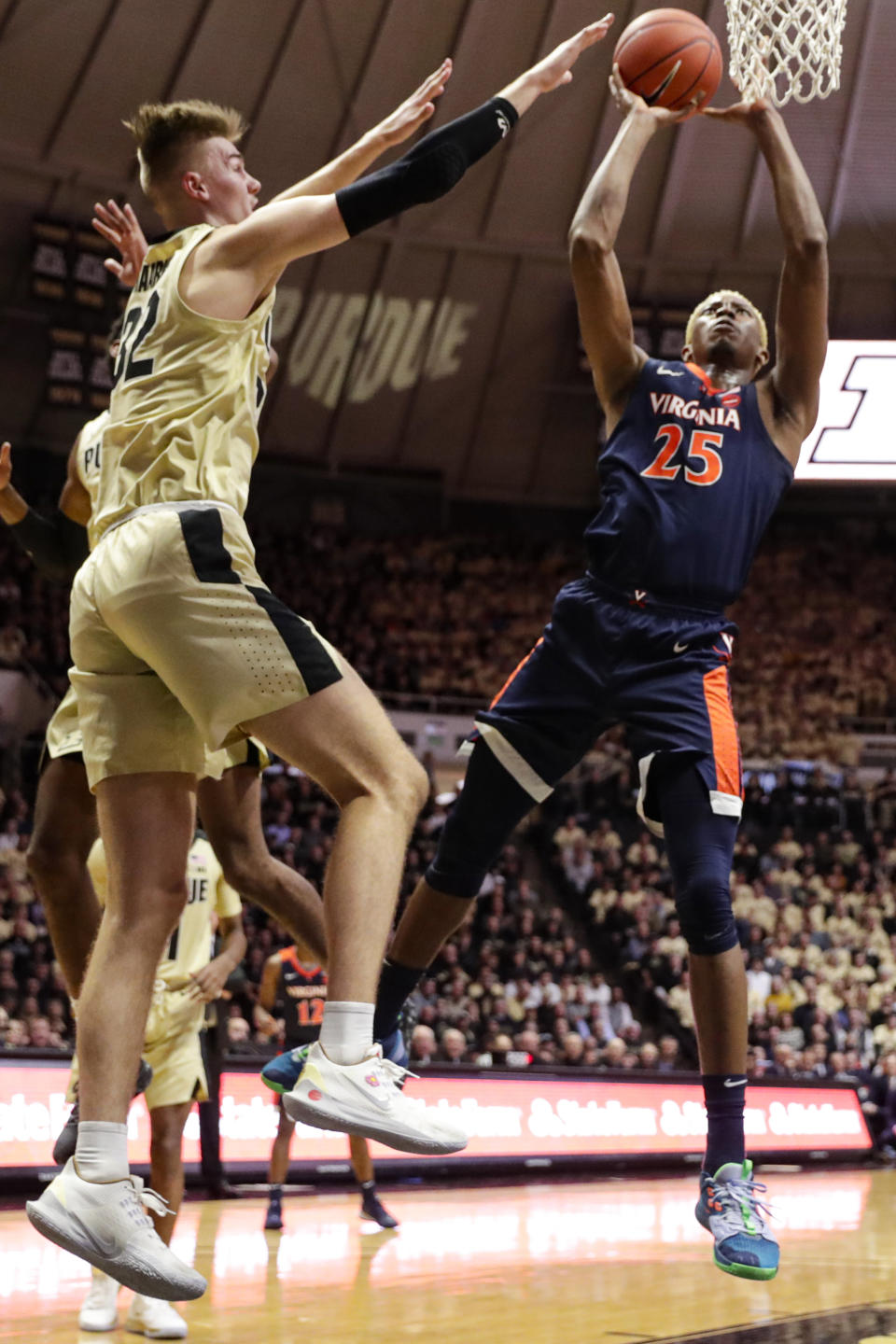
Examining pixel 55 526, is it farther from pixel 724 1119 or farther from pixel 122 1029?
pixel 724 1119

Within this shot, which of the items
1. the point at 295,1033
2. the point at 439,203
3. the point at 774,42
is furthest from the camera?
the point at 439,203

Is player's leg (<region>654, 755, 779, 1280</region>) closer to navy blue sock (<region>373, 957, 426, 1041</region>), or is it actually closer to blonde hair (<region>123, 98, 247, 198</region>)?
navy blue sock (<region>373, 957, 426, 1041</region>)

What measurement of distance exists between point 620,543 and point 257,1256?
4.82 meters

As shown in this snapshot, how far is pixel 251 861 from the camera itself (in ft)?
16.2

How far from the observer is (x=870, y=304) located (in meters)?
24.4

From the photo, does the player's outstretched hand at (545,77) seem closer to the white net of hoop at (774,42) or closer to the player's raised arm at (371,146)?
the player's raised arm at (371,146)

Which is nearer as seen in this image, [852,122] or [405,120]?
[405,120]

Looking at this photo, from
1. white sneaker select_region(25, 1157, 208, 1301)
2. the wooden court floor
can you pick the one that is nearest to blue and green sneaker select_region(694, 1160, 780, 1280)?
the wooden court floor

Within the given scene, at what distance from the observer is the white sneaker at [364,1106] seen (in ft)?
11.5

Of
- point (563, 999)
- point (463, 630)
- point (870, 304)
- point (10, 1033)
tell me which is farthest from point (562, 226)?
point (10, 1033)

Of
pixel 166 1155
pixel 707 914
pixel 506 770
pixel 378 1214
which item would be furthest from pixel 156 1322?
pixel 378 1214

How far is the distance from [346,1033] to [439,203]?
65.0ft

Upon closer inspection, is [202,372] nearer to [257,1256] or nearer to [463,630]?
[257,1256]

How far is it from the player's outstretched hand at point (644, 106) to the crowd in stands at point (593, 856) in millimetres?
6167
